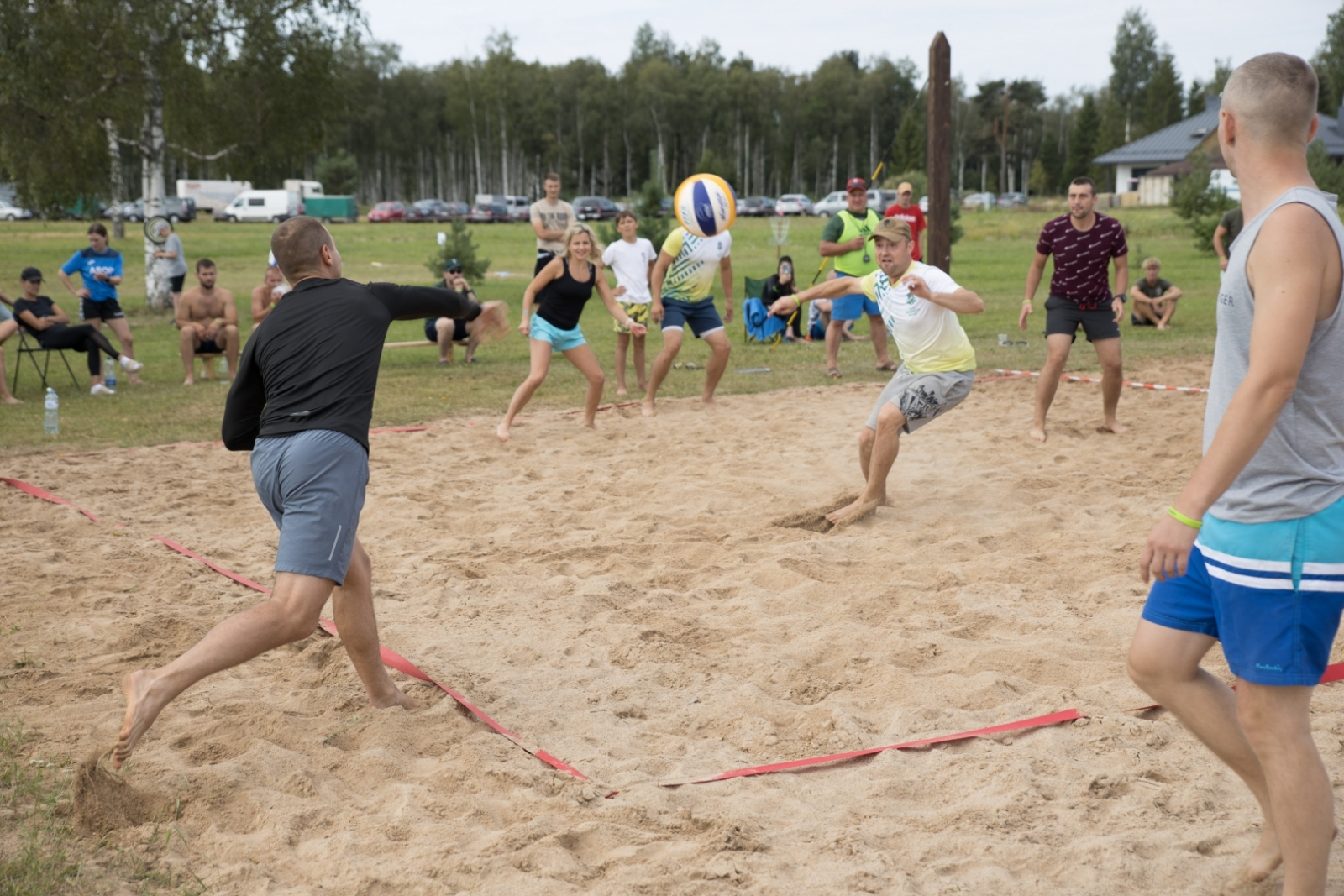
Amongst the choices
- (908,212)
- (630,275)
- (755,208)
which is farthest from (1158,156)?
(630,275)

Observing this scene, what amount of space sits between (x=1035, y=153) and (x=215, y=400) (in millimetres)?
89371

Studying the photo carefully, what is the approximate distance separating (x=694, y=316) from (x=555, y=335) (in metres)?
1.61

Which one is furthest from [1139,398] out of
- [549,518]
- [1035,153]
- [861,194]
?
[1035,153]

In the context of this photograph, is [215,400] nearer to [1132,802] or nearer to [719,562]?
[719,562]

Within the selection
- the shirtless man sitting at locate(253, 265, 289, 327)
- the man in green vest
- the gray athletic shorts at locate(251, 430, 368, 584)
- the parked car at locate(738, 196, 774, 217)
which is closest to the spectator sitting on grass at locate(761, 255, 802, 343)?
the man in green vest

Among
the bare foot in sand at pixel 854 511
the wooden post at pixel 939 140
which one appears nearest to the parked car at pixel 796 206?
the wooden post at pixel 939 140

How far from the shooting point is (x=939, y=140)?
13430 millimetres

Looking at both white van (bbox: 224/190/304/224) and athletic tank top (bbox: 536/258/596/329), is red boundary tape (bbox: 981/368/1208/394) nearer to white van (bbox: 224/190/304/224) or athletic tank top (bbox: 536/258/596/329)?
athletic tank top (bbox: 536/258/596/329)

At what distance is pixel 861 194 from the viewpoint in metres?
11.6

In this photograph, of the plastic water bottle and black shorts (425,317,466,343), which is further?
black shorts (425,317,466,343)

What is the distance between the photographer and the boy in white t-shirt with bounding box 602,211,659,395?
10477mm

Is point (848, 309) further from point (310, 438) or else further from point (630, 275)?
point (310, 438)

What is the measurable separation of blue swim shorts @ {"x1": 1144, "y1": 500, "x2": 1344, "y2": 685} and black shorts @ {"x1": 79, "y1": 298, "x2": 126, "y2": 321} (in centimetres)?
1238

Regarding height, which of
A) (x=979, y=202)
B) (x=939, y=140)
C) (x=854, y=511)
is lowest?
(x=854, y=511)
